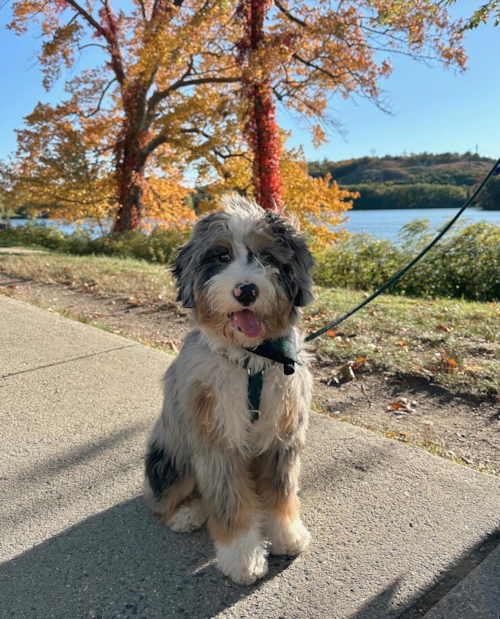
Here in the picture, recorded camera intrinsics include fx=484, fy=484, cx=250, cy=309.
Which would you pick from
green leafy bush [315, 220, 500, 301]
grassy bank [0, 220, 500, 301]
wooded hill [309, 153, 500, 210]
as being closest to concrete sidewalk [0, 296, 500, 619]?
grassy bank [0, 220, 500, 301]

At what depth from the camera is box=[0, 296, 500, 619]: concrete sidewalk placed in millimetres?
2152

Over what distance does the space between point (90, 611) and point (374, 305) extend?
18.9 feet

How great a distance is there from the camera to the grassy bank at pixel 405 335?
4.50 meters

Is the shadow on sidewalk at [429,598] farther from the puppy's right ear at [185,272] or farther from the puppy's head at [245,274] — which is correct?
the puppy's right ear at [185,272]

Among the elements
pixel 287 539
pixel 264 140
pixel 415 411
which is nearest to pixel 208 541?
pixel 287 539

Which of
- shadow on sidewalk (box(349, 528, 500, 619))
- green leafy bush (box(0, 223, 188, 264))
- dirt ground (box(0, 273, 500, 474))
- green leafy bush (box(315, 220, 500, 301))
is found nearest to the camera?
shadow on sidewalk (box(349, 528, 500, 619))

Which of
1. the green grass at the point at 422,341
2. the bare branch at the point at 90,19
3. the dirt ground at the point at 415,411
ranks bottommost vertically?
the dirt ground at the point at 415,411

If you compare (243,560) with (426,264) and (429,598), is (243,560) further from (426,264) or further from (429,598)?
(426,264)

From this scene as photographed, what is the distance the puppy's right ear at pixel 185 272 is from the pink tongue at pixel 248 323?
29cm

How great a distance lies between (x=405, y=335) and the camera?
220 inches

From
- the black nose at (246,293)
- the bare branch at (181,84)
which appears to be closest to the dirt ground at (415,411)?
the black nose at (246,293)

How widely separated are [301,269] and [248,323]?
1.37ft

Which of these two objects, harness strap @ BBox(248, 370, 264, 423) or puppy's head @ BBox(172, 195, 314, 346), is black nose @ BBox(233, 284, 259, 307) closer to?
puppy's head @ BBox(172, 195, 314, 346)

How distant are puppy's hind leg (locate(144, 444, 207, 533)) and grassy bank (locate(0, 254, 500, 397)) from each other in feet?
8.49
